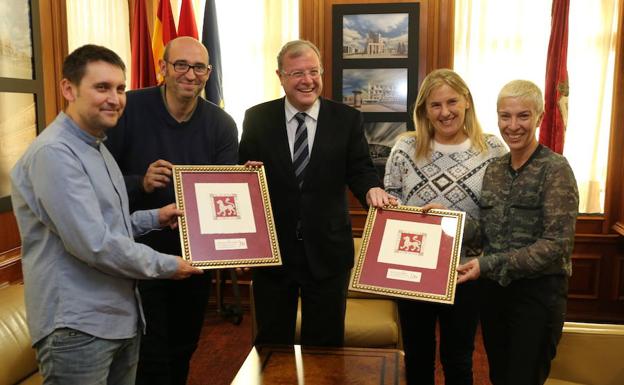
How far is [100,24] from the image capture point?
12.4 ft

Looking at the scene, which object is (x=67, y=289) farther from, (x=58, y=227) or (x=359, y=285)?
(x=359, y=285)

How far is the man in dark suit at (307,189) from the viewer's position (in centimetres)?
204

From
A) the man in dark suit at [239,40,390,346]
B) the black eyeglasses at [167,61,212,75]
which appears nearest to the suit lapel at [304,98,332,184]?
the man in dark suit at [239,40,390,346]

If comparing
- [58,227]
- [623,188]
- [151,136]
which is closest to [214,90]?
[151,136]

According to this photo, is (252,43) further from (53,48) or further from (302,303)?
(302,303)

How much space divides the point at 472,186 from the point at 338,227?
20.8 inches

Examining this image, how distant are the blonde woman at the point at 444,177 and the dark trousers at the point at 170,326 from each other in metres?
0.83

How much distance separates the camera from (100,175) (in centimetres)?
150

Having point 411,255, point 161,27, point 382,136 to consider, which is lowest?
point 411,255

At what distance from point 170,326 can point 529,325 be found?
4.33ft

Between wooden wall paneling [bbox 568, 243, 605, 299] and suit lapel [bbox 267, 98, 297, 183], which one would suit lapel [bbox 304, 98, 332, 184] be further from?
wooden wall paneling [bbox 568, 243, 605, 299]

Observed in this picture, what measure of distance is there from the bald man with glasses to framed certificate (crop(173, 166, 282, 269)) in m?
0.10

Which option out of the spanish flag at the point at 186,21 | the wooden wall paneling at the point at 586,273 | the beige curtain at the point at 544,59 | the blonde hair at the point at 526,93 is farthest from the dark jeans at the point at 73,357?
the wooden wall paneling at the point at 586,273

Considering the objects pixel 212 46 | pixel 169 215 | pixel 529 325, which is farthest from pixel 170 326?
pixel 212 46
